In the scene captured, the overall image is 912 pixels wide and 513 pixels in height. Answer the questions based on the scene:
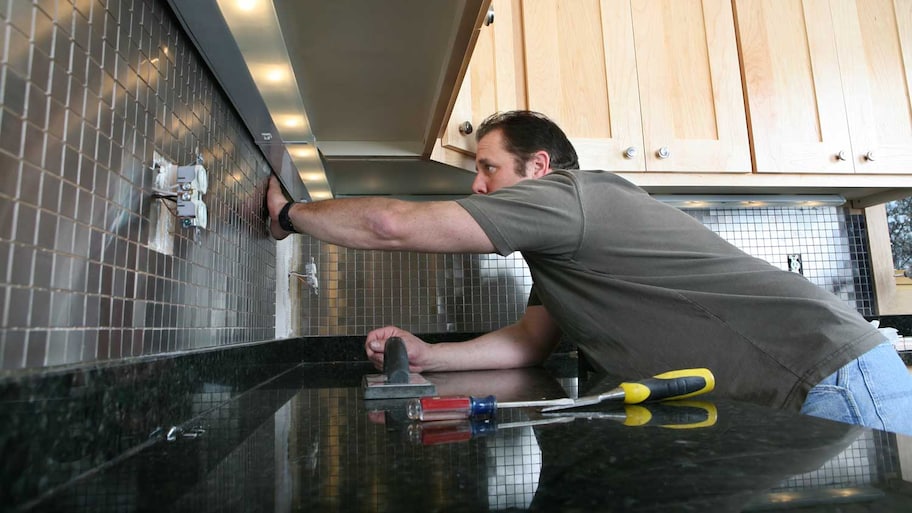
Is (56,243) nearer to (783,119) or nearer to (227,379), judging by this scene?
(227,379)

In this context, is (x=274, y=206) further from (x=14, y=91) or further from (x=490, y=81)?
(x=14, y=91)

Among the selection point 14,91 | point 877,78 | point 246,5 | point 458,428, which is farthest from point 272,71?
point 877,78

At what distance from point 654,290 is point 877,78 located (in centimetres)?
149

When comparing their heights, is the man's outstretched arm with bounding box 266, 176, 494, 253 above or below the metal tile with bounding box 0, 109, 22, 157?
above

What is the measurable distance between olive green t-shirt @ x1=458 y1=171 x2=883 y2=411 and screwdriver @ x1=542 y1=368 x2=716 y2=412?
0.26 m

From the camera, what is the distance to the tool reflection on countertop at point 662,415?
54 cm

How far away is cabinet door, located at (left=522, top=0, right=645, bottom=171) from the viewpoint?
1.61 metres

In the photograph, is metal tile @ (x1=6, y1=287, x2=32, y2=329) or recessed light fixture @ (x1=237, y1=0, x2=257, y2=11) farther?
recessed light fixture @ (x1=237, y1=0, x2=257, y2=11)

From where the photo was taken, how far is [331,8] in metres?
0.80

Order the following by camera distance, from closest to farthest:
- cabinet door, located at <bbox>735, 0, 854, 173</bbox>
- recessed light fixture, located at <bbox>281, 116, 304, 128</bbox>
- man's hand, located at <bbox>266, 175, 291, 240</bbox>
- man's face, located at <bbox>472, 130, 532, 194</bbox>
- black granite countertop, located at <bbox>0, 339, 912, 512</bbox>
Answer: black granite countertop, located at <bbox>0, 339, 912, 512</bbox>
recessed light fixture, located at <bbox>281, 116, 304, 128</bbox>
man's hand, located at <bbox>266, 175, 291, 240</bbox>
man's face, located at <bbox>472, 130, 532, 194</bbox>
cabinet door, located at <bbox>735, 0, 854, 173</bbox>

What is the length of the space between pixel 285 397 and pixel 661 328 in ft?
2.08

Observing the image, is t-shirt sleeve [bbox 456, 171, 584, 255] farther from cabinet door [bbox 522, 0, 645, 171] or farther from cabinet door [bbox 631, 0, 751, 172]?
cabinet door [bbox 631, 0, 751, 172]

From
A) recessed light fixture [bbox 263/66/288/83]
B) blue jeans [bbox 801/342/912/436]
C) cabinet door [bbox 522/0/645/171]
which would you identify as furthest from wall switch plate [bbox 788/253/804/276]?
recessed light fixture [bbox 263/66/288/83]

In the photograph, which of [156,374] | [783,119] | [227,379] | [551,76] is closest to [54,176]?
[156,374]
